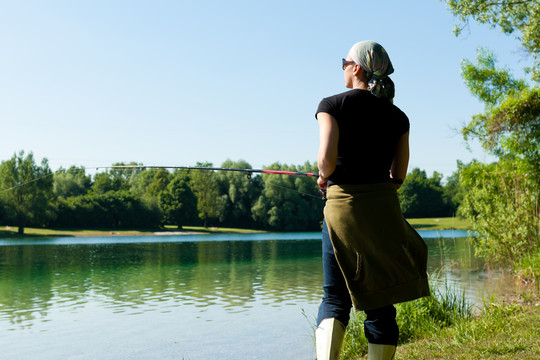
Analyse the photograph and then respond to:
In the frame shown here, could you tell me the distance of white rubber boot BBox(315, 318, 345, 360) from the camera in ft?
8.12

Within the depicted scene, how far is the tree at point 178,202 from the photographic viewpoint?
7138cm

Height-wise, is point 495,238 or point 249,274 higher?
point 495,238

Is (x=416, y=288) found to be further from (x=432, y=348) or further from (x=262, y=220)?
(x=262, y=220)

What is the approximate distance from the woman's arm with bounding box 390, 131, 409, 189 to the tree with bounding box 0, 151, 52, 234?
189 ft

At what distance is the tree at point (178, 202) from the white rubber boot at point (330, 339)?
6947cm

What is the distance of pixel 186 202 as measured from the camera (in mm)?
71875

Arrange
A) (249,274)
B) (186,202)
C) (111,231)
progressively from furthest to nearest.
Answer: (186,202) < (111,231) < (249,274)

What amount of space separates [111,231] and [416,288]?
6547 cm

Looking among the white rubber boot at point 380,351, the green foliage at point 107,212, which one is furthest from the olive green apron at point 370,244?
the green foliage at point 107,212

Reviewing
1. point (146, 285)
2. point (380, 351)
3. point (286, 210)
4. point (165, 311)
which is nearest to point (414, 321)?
point (380, 351)

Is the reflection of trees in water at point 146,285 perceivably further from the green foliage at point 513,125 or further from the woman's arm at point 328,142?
the woman's arm at point 328,142

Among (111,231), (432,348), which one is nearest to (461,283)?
(432,348)

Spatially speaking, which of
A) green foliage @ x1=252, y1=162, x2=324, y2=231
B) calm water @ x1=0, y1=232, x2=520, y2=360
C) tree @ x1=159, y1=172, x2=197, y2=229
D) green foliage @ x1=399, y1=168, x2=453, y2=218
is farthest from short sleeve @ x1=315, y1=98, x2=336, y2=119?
green foliage @ x1=399, y1=168, x2=453, y2=218

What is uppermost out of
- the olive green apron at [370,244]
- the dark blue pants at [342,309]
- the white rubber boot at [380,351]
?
the olive green apron at [370,244]
